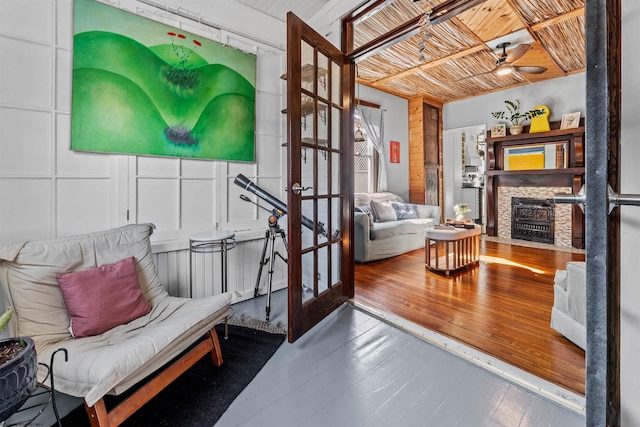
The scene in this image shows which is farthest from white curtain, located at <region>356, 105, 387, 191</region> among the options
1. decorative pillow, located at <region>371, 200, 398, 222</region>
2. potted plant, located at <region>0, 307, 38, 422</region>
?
potted plant, located at <region>0, 307, 38, 422</region>

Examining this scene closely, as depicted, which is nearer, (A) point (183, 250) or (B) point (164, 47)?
(B) point (164, 47)

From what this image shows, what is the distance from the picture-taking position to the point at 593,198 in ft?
1.65

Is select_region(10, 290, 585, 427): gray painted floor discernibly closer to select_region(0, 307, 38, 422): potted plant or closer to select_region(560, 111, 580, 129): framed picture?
select_region(0, 307, 38, 422): potted plant

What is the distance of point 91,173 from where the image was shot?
2.00 meters

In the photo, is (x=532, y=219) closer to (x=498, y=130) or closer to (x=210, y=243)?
(x=498, y=130)

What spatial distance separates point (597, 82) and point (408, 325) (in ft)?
6.47

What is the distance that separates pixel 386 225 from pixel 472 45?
2575 mm

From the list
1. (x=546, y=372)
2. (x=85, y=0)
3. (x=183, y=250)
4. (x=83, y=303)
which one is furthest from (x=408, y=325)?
(x=85, y=0)

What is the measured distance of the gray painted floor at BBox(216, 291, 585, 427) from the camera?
1341mm

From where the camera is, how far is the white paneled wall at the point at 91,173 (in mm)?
1724

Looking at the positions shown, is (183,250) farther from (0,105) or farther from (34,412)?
(0,105)

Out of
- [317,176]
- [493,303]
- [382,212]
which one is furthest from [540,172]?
[317,176]

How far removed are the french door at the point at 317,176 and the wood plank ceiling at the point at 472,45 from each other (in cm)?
90

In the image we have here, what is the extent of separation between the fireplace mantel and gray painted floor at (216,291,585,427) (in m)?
4.38
